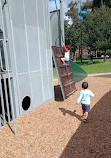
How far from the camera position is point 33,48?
618 cm

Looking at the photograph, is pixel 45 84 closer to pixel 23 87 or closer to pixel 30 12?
pixel 23 87

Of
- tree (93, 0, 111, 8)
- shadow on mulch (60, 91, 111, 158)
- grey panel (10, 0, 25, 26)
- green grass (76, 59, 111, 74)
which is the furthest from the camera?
tree (93, 0, 111, 8)

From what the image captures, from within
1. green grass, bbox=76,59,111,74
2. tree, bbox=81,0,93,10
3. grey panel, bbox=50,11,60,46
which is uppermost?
tree, bbox=81,0,93,10

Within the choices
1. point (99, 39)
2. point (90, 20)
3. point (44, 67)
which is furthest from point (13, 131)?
point (90, 20)

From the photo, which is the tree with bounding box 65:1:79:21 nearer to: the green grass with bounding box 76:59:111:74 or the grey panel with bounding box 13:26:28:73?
the green grass with bounding box 76:59:111:74

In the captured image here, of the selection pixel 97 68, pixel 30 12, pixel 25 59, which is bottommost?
pixel 97 68

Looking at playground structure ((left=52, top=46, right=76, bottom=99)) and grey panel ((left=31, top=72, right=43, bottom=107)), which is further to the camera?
playground structure ((left=52, top=46, right=76, bottom=99))

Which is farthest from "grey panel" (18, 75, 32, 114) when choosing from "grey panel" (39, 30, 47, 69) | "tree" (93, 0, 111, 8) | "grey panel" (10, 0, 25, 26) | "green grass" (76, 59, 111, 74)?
"tree" (93, 0, 111, 8)

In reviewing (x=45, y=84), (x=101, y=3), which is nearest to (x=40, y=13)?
(x=45, y=84)

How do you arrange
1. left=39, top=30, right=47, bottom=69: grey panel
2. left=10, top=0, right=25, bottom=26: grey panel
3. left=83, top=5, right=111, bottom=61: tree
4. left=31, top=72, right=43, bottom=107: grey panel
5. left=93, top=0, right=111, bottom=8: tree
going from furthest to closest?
1. left=93, top=0, right=111, bottom=8: tree
2. left=83, top=5, right=111, bottom=61: tree
3. left=39, top=30, right=47, bottom=69: grey panel
4. left=31, top=72, right=43, bottom=107: grey panel
5. left=10, top=0, right=25, bottom=26: grey panel

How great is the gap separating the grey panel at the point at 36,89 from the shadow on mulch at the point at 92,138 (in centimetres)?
123

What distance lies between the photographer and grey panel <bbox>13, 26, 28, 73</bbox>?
5.30m

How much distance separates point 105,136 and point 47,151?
1.68 m

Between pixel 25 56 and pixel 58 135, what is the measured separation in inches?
123
